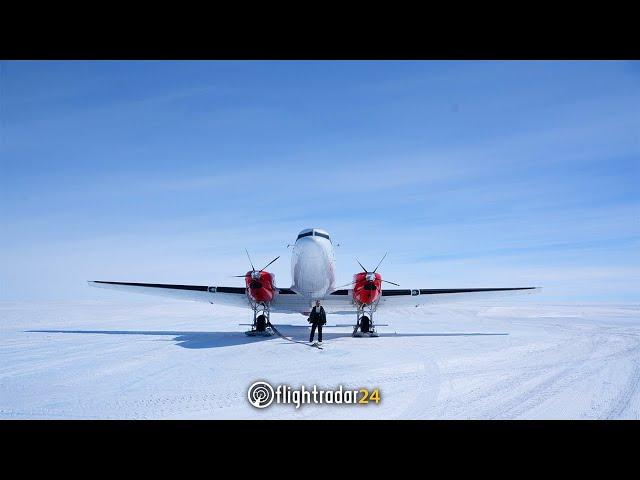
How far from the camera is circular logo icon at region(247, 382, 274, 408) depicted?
8352mm

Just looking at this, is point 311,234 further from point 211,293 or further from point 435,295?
point 435,295

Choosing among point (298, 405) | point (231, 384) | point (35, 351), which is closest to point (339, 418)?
point (298, 405)

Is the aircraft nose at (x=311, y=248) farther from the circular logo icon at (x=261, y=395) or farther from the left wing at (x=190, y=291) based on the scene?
the circular logo icon at (x=261, y=395)

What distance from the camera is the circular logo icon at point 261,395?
27.4ft

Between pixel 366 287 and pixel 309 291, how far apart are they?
9.90 ft

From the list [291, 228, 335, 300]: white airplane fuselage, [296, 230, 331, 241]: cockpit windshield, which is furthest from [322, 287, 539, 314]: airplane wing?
[296, 230, 331, 241]: cockpit windshield

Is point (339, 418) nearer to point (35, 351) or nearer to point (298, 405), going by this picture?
point (298, 405)

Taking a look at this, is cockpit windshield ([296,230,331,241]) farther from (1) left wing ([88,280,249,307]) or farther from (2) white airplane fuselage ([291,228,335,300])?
(1) left wing ([88,280,249,307])

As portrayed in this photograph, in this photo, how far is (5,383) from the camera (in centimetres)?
1045

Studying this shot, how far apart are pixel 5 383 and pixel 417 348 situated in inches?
552

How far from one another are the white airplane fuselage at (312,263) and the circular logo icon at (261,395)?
11087mm

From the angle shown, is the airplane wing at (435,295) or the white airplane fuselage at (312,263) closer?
the white airplane fuselage at (312,263)

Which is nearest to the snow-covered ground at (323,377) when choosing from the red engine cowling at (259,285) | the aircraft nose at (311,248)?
the red engine cowling at (259,285)

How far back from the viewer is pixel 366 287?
21.6 meters
